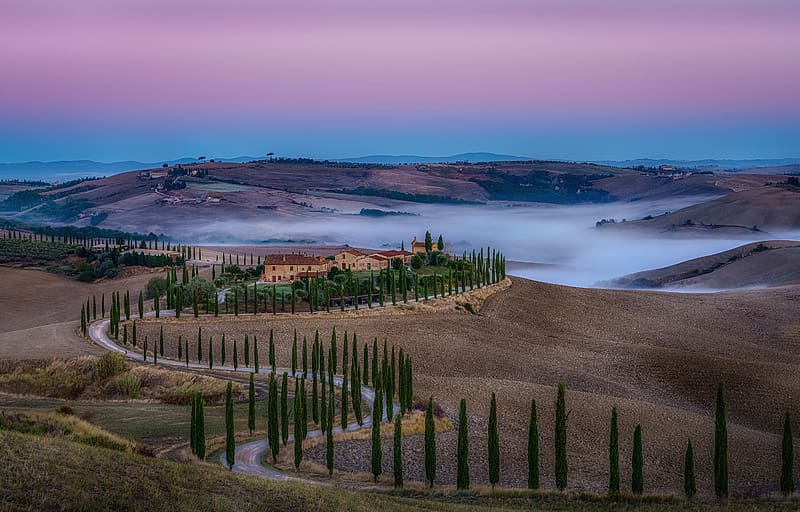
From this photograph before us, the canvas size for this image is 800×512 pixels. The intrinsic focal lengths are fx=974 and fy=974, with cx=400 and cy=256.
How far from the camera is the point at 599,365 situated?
2554 inches

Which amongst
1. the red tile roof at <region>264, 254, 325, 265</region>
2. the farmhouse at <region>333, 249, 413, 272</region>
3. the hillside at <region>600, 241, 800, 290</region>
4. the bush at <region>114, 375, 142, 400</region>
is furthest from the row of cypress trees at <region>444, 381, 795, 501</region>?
the hillside at <region>600, 241, 800, 290</region>

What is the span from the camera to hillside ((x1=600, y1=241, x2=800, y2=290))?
112062mm

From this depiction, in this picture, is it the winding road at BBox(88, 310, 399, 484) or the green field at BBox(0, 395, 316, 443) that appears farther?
the green field at BBox(0, 395, 316, 443)

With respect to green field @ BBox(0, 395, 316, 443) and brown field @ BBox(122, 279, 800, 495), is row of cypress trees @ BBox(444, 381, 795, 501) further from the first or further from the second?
green field @ BBox(0, 395, 316, 443)

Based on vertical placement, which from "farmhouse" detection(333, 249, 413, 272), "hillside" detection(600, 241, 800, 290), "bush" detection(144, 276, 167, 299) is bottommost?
"hillside" detection(600, 241, 800, 290)

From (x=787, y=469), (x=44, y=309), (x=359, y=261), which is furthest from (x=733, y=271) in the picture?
(x=787, y=469)

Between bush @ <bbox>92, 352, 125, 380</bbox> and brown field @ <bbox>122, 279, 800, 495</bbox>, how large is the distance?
892 cm

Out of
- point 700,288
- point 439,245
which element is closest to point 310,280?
point 439,245

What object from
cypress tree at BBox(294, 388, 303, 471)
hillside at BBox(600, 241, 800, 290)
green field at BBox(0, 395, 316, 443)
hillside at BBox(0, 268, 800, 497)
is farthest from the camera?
hillside at BBox(600, 241, 800, 290)

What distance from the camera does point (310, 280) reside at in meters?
84.0

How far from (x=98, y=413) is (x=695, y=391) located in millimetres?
33144

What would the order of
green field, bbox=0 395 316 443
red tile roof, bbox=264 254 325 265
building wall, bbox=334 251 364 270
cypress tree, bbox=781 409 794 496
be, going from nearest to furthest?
cypress tree, bbox=781 409 794 496
green field, bbox=0 395 316 443
red tile roof, bbox=264 254 325 265
building wall, bbox=334 251 364 270

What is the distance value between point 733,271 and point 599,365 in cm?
6203

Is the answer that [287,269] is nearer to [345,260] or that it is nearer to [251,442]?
[345,260]
